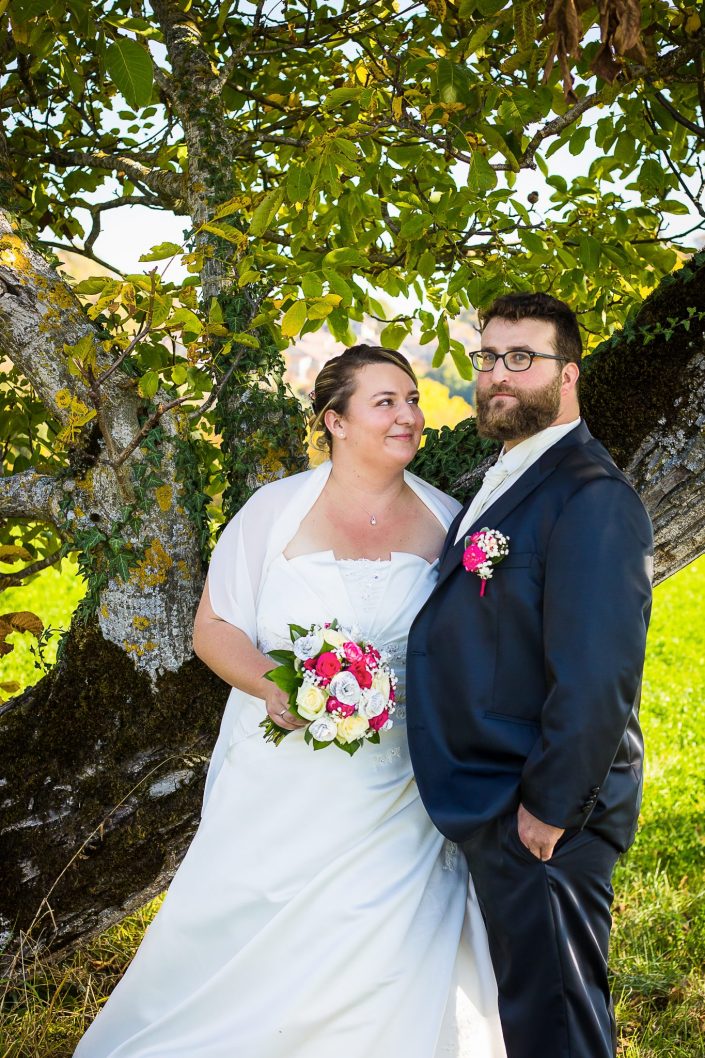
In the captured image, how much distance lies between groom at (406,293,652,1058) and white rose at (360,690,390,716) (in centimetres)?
12

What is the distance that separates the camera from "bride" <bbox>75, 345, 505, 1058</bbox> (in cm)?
257

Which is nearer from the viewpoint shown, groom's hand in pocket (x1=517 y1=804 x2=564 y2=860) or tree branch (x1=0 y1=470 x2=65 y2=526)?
groom's hand in pocket (x1=517 y1=804 x2=564 y2=860)

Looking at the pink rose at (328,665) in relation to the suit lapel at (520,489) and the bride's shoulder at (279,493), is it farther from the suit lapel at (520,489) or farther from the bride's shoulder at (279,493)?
the bride's shoulder at (279,493)

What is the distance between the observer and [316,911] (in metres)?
2.68

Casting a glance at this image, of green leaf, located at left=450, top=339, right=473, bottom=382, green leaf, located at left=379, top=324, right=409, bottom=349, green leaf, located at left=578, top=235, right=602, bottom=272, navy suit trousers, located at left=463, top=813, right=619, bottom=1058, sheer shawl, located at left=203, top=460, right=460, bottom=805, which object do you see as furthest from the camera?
green leaf, located at left=379, top=324, right=409, bottom=349

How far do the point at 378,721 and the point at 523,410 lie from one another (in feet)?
3.12

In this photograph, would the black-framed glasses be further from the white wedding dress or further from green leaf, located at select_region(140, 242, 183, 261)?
green leaf, located at select_region(140, 242, 183, 261)

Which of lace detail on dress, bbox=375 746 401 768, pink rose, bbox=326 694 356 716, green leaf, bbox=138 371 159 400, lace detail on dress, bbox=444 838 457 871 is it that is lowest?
lace detail on dress, bbox=444 838 457 871

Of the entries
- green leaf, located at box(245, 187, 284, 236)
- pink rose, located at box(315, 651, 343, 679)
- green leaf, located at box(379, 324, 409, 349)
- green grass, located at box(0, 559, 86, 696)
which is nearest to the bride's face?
green leaf, located at box(245, 187, 284, 236)

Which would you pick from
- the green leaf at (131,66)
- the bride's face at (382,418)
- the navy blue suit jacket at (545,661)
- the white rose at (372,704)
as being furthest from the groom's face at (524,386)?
the green leaf at (131,66)

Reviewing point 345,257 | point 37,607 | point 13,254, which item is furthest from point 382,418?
point 37,607

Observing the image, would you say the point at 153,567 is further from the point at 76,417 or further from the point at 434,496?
the point at 434,496

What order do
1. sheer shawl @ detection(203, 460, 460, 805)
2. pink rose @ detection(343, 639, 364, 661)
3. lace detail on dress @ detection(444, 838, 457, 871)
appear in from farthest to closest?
sheer shawl @ detection(203, 460, 460, 805)
lace detail on dress @ detection(444, 838, 457, 871)
pink rose @ detection(343, 639, 364, 661)

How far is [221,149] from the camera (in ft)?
13.7
